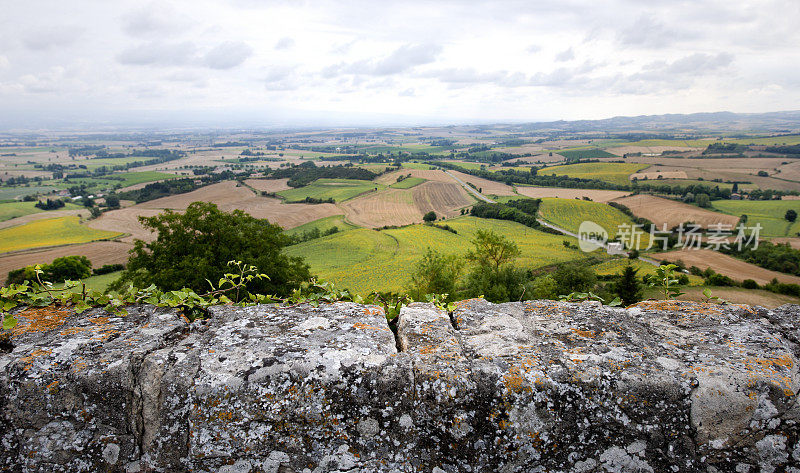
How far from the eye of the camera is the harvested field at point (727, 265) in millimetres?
42031

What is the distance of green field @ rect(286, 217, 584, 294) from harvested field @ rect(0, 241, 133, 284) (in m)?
25.1

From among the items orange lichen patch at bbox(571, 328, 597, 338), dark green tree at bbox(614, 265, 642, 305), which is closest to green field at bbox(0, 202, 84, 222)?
orange lichen patch at bbox(571, 328, 597, 338)

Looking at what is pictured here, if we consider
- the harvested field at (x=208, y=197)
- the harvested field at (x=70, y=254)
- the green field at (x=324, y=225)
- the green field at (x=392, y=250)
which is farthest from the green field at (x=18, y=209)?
the green field at (x=392, y=250)

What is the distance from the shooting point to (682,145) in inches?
6944

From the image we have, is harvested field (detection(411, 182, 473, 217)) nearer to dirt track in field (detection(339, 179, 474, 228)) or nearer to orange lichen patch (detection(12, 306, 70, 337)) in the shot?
dirt track in field (detection(339, 179, 474, 228))

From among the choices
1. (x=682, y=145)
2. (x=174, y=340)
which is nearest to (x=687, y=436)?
(x=174, y=340)

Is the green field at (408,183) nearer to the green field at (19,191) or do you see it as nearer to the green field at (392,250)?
the green field at (392,250)

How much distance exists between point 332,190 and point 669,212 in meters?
85.3

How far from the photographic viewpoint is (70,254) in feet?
168

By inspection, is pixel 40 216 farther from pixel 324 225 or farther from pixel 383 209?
pixel 383 209

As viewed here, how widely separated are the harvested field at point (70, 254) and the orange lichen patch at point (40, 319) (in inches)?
2349

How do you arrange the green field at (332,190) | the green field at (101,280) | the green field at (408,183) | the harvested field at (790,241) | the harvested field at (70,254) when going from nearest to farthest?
the green field at (101,280) → the harvested field at (70,254) → the harvested field at (790,241) → the green field at (332,190) → the green field at (408,183)

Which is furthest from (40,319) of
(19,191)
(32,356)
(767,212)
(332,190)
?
(19,191)

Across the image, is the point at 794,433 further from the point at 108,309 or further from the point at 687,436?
the point at 108,309
